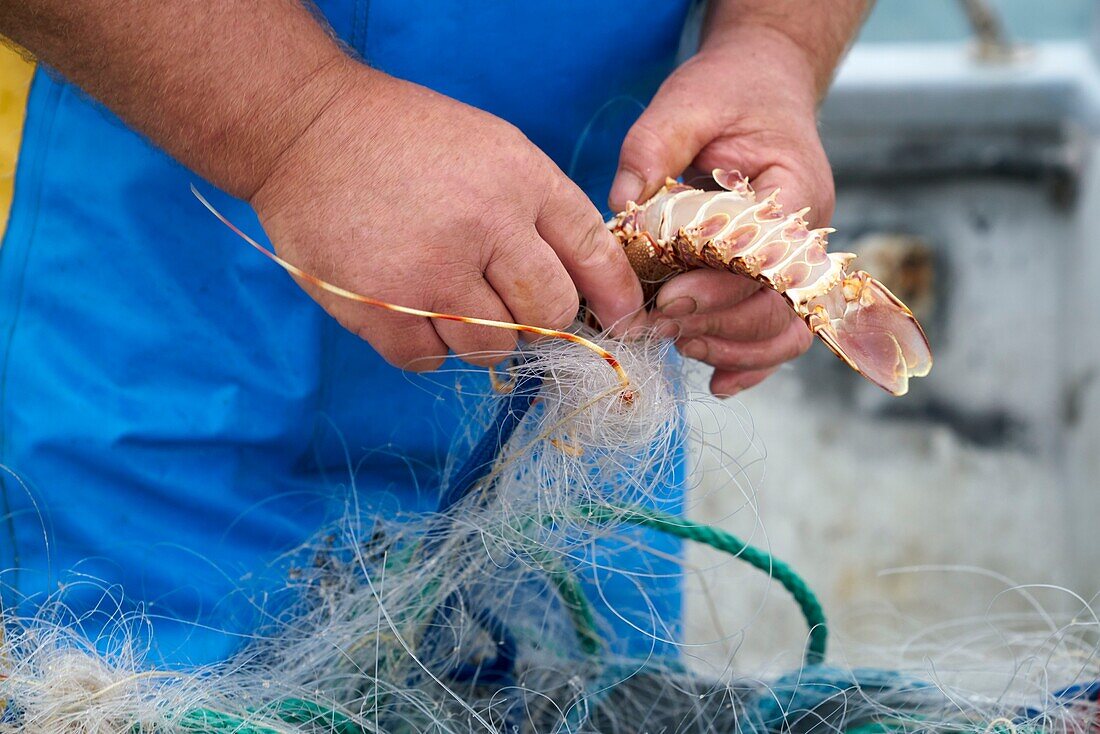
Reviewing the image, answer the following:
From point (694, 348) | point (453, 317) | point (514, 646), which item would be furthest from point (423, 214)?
point (514, 646)

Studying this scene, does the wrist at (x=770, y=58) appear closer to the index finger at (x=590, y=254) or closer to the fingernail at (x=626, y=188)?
the fingernail at (x=626, y=188)

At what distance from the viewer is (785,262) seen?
73 centimetres

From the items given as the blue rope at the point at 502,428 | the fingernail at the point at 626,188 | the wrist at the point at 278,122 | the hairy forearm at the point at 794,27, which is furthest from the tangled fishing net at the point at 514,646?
the hairy forearm at the point at 794,27

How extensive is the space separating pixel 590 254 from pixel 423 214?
144mm

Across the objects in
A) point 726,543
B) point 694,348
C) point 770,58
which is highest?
point 770,58

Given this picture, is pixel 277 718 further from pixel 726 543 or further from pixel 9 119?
pixel 9 119

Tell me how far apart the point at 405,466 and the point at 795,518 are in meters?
1.94

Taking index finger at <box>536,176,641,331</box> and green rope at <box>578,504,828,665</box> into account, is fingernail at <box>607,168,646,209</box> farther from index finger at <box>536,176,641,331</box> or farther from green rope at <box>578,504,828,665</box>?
green rope at <box>578,504,828,665</box>

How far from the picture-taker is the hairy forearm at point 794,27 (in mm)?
1062

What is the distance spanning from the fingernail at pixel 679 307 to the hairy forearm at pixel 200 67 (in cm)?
33

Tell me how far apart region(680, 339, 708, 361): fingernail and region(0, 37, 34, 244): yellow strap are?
71 centimetres

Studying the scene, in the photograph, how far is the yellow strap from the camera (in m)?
1.02

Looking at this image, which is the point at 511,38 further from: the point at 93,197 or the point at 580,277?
the point at 93,197

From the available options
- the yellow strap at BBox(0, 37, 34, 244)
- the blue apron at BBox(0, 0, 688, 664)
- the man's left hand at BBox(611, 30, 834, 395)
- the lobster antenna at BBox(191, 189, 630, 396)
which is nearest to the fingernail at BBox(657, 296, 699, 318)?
the man's left hand at BBox(611, 30, 834, 395)
